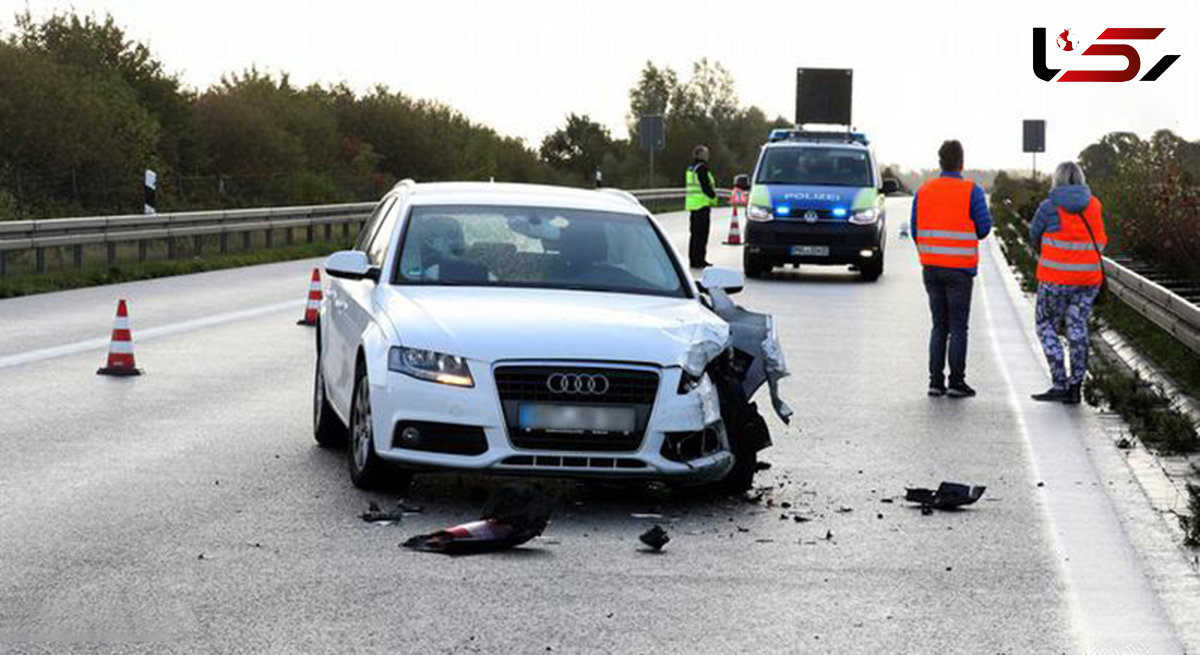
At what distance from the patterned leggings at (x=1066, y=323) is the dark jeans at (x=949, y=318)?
535mm

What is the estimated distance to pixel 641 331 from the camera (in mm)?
9961

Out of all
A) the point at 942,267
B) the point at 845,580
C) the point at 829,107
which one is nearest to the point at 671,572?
the point at 845,580

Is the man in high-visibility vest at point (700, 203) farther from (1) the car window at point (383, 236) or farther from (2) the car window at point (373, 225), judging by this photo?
(1) the car window at point (383, 236)

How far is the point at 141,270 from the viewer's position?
29734 millimetres

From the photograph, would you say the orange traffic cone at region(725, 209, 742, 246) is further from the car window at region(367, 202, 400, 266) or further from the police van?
the car window at region(367, 202, 400, 266)

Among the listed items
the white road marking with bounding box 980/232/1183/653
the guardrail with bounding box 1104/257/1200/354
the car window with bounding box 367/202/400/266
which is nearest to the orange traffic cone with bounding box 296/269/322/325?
the white road marking with bounding box 980/232/1183/653

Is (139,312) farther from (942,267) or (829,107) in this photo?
(829,107)

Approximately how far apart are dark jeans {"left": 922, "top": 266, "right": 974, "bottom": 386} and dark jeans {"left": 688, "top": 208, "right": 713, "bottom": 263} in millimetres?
16691

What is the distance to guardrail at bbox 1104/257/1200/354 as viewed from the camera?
1491 cm

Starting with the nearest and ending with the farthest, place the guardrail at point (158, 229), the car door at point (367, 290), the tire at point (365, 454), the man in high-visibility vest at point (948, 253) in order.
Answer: the tire at point (365, 454)
the car door at point (367, 290)
the man in high-visibility vest at point (948, 253)
the guardrail at point (158, 229)

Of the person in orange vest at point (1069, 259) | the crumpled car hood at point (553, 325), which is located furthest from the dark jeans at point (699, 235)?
the crumpled car hood at point (553, 325)

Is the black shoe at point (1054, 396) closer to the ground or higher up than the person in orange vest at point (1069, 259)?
closer to the ground

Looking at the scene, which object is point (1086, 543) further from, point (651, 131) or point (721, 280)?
point (651, 131)

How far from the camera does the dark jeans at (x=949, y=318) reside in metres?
15.6
